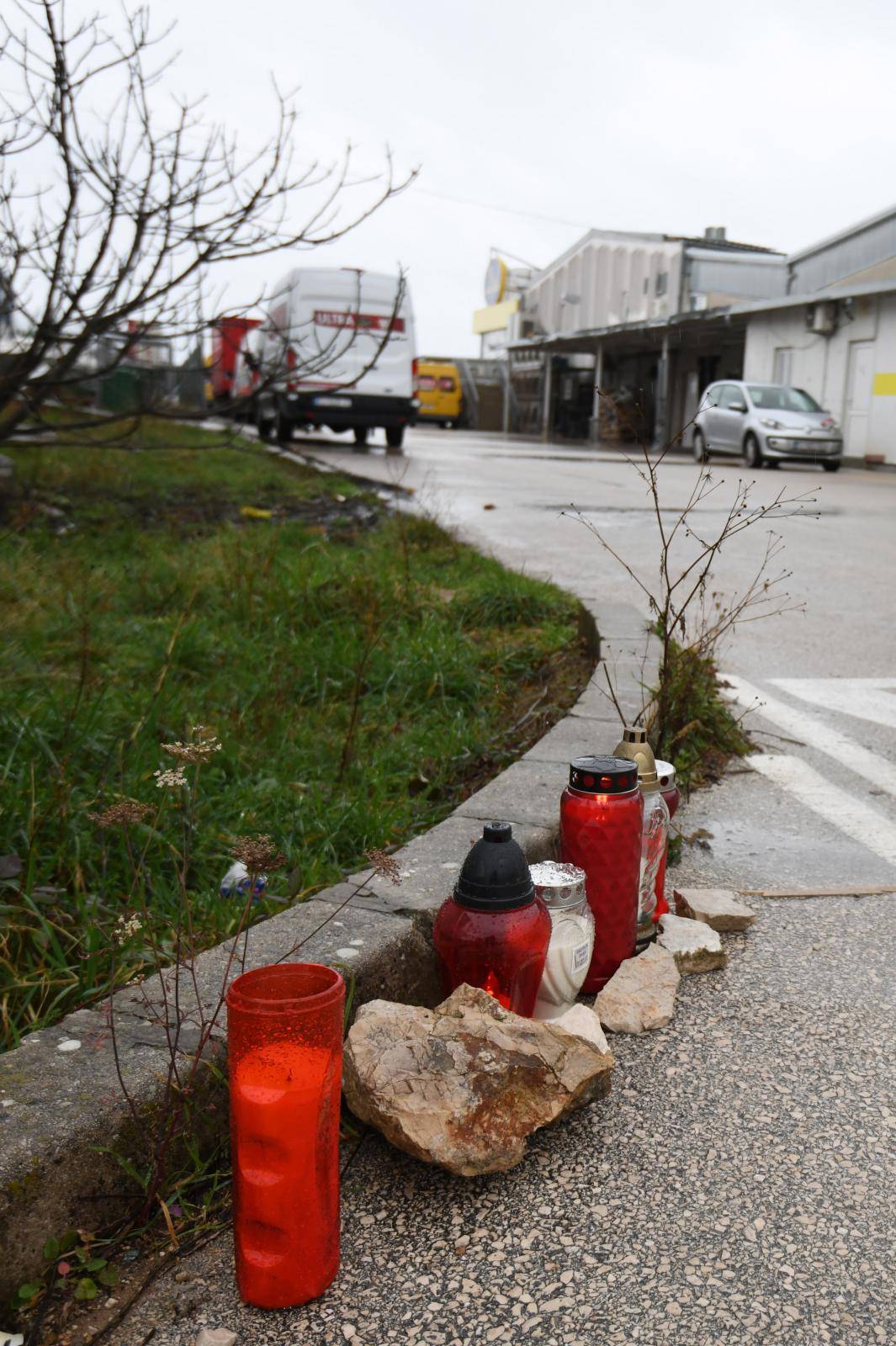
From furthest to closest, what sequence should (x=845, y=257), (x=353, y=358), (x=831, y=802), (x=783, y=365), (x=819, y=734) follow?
(x=783, y=365)
(x=845, y=257)
(x=353, y=358)
(x=819, y=734)
(x=831, y=802)

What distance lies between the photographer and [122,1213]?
6.01 ft

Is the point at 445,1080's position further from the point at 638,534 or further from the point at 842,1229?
the point at 638,534

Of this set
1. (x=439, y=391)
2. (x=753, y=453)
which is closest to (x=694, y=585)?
(x=753, y=453)

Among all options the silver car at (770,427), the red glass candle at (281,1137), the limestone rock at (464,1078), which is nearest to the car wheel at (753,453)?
the silver car at (770,427)

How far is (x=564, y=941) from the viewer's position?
2.42 meters

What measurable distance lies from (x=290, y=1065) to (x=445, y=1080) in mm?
365

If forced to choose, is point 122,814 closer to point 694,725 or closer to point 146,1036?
point 146,1036

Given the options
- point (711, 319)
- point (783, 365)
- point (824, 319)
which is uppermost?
point (711, 319)

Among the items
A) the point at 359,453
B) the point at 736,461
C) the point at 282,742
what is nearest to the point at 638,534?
the point at 282,742

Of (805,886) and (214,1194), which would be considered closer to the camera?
(214,1194)

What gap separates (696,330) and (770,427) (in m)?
11.9

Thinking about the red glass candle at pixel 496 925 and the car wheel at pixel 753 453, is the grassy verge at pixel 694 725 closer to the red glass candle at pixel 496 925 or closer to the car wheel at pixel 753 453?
the red glass candle at pixel 496 925

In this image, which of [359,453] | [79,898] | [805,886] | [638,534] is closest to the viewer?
[79,898]

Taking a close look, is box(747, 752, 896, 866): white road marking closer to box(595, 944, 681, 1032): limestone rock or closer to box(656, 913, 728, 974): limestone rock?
box(656, 913, 728, 974): limestone rock
